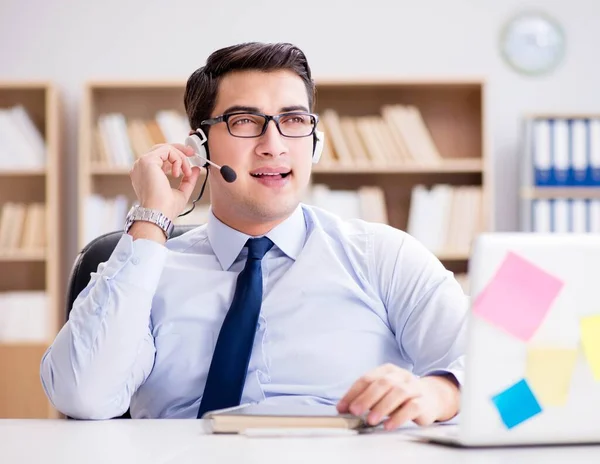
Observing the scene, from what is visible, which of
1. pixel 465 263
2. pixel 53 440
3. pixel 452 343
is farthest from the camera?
pixel 465 263

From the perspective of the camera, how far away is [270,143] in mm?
1692

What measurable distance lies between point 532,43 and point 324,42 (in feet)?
3.41

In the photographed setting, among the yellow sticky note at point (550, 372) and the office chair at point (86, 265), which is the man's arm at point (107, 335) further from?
the yellow sticky note at point (550, 372)

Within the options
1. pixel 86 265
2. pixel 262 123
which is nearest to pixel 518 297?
pixel 262 123

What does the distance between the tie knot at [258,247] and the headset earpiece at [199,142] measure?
8.2 inches

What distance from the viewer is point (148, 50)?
4.46m

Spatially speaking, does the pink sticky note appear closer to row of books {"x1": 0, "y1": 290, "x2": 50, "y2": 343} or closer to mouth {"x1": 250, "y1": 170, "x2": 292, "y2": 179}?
mouth {"x1": 250, "y1": 170, "x2": 292, "y2": 179}

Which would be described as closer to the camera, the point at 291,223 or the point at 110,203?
the point at 291,223

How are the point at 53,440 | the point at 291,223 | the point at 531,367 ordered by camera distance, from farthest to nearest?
the point at 291,223 → the point at 53,440 → the point at 531,367

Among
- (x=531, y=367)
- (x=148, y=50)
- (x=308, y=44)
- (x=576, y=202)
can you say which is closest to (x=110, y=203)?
(x=148, y=50)

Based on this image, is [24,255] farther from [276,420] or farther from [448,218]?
[276,420]

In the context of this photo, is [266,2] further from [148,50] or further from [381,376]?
[381,376]

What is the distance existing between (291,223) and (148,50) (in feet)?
9.71

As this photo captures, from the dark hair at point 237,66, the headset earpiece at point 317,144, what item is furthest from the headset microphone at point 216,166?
the headset earpiece at point 317,144
